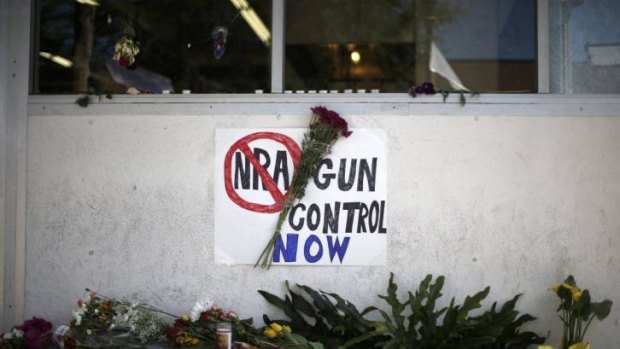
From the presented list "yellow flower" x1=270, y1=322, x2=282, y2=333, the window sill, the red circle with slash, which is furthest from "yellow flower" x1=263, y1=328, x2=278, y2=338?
the window sill

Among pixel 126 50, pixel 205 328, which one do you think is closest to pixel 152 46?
pixel 126 50

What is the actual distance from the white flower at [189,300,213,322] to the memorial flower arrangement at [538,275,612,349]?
222 centimetres

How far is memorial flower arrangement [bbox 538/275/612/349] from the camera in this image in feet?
14.6

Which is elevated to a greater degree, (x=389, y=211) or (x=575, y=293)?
(x=389, y=211)

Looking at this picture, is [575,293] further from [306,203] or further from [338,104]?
[338,104]

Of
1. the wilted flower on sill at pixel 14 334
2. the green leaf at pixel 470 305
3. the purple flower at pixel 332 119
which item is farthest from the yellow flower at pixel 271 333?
the wilted flower on sill at pixel 14 334

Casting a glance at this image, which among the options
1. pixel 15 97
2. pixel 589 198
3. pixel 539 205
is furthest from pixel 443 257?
pixel 15 97

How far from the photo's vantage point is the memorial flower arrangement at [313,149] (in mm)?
4863

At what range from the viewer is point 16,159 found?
5.24m

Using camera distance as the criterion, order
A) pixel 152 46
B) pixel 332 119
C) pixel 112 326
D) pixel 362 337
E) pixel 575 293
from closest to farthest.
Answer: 1. pixel 362 337
2. pixel 575 293
3. pixel 112 326
4. pixel 332 119
5. pixel 152 46

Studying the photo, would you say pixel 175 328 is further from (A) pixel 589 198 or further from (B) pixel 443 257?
(A) pixel 589 198

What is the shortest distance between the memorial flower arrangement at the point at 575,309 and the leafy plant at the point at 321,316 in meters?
1.22

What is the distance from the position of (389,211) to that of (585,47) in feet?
5.79

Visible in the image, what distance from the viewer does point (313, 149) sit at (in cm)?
488
